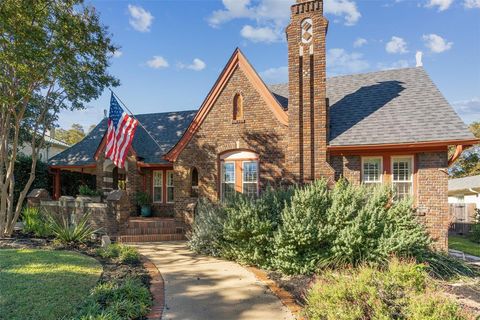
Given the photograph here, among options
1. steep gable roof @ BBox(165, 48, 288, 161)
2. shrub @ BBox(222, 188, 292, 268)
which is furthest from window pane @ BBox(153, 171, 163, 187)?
shrub @ BBox(222, 188, 292, 268)

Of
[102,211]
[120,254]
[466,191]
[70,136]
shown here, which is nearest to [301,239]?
[120,254]

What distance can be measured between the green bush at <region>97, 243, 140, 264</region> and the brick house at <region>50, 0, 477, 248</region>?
4.20 meters

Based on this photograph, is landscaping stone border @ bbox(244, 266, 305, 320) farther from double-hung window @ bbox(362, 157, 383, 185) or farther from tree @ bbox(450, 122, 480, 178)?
tree @ bbox(450, 122, 480, 178)

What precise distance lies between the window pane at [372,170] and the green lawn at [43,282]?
29.0 ft

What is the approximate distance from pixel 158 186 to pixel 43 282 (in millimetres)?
10199

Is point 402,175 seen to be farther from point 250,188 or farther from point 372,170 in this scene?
point 250,188

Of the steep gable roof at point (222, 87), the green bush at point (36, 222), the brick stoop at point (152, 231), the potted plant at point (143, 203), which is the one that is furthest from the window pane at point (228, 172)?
the green bush at point (36, 222)

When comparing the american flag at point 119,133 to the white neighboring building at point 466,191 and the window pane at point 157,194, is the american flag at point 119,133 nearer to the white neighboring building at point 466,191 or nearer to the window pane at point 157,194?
the window pane at point 157,194

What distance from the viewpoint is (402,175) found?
10.5 metres

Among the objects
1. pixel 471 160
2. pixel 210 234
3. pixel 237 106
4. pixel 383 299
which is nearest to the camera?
pixel 383 299

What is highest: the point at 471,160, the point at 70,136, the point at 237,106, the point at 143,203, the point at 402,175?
the point at 70,136

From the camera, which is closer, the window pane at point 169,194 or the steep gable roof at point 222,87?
the steep gable roof at point 222,87

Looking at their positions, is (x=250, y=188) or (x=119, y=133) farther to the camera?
(x=250, y=188)

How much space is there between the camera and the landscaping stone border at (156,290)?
16.0 ft
